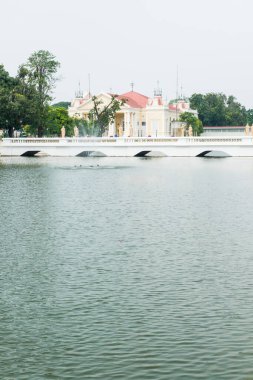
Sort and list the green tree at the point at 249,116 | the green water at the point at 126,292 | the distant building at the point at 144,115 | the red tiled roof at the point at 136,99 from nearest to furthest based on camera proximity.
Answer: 1. the green water at the point at 126,292
2. the distant building at the point at 144,115
3. the red tiled roof at the point at 136,99
4. the green tree at the point at 249,116

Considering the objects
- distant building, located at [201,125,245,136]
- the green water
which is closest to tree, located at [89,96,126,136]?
distant building, located at [201,125,245,136]

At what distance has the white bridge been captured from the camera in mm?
86000

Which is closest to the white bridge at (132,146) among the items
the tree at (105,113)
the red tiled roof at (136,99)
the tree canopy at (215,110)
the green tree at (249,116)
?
the tree at (105,113)

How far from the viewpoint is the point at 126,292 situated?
14.9 m

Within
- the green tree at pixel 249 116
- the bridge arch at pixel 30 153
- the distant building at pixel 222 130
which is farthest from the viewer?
the green tree at pixel 249 116

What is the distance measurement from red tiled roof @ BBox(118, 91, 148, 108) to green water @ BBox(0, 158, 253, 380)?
409 ft

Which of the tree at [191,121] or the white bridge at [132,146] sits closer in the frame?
the white bridge at [132,146]

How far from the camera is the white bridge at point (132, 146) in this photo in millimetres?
86000

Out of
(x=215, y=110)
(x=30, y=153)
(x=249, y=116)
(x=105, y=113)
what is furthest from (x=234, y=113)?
(x=30, y=153)

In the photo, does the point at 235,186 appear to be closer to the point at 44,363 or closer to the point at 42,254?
the point at 42,254

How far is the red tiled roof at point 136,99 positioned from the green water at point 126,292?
125 metres

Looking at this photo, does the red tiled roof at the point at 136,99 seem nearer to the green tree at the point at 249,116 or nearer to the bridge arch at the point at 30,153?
the green tree at the point at 249,116

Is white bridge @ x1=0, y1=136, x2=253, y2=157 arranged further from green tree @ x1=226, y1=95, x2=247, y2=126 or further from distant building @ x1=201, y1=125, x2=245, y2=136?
green tree @ x1=226, y1=95, x2=247, y2=126

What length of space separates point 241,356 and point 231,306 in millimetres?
2718
